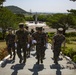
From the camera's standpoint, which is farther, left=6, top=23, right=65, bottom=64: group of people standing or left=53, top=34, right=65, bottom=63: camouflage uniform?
left=53, top=34, right=65, bottom=63: camouflage uniform

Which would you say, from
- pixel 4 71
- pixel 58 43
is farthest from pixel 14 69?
pixel 58 43

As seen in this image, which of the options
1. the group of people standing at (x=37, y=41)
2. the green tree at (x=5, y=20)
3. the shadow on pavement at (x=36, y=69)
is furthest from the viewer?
the green tree at (x=5, y=20)

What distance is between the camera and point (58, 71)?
11.5 meters

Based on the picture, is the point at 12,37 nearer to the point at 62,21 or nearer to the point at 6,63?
the point at 6,63

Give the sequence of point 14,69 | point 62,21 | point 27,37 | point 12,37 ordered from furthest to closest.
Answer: point 62,21
point 12,37
point 27,37
point 14,69

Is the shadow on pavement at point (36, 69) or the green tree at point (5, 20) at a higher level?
the shadow on pavement at point (36, 69)

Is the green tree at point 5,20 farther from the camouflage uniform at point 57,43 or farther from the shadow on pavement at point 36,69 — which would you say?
the shadow on pavement at point 36,69

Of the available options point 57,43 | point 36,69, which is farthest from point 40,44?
point 36,69

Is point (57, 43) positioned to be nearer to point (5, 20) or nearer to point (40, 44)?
point (40, 44)

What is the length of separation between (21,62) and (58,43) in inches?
75.2

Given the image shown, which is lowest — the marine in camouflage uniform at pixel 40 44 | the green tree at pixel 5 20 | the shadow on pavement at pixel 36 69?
the green tree at pixel 5 20

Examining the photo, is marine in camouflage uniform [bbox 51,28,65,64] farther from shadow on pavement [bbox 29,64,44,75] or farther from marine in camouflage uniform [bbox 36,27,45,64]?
shadow on pavement [bbox 29,64,44,75]

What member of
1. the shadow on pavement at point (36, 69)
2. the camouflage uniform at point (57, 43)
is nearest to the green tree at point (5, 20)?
the camouflage uniform at point (57, 43)

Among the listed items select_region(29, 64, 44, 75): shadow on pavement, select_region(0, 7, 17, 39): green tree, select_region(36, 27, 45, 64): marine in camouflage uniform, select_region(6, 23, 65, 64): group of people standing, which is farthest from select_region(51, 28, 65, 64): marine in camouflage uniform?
select_region(0, 7, 17, 39): green tree
